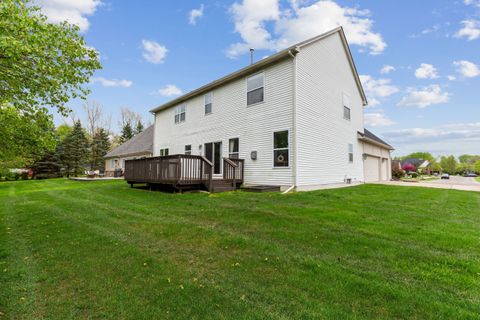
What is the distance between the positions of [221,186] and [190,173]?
Result: 141cm

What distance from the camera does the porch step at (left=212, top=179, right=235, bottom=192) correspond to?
32.9 ft

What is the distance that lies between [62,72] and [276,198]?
671cm

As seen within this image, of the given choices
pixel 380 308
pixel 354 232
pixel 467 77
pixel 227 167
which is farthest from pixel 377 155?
pixel 380 308

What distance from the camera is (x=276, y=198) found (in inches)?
316

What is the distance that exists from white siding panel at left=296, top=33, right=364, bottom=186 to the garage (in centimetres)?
165

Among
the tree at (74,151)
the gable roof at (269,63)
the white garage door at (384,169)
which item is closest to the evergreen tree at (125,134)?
the tree at (74,151)

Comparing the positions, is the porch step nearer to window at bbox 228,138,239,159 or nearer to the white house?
the white house

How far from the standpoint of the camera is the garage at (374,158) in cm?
1606

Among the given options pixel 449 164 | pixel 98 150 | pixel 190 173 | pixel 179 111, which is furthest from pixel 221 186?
pixel 449 164

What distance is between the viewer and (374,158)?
18062 mm

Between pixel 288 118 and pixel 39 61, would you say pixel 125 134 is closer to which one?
pixel 288 118

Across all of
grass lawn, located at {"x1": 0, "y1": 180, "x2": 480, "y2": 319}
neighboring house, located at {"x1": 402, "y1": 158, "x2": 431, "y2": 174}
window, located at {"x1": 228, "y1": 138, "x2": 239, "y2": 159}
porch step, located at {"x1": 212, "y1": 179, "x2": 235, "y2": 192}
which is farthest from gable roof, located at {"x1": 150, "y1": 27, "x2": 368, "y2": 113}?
neighboring house, located at {"x1": 402, "y1": 158, "x2": 431, "y2": 174}

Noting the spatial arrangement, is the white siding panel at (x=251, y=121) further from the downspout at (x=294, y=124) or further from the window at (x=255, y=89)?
the window at (x=255, y=89)

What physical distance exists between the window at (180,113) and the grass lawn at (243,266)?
1043cm
